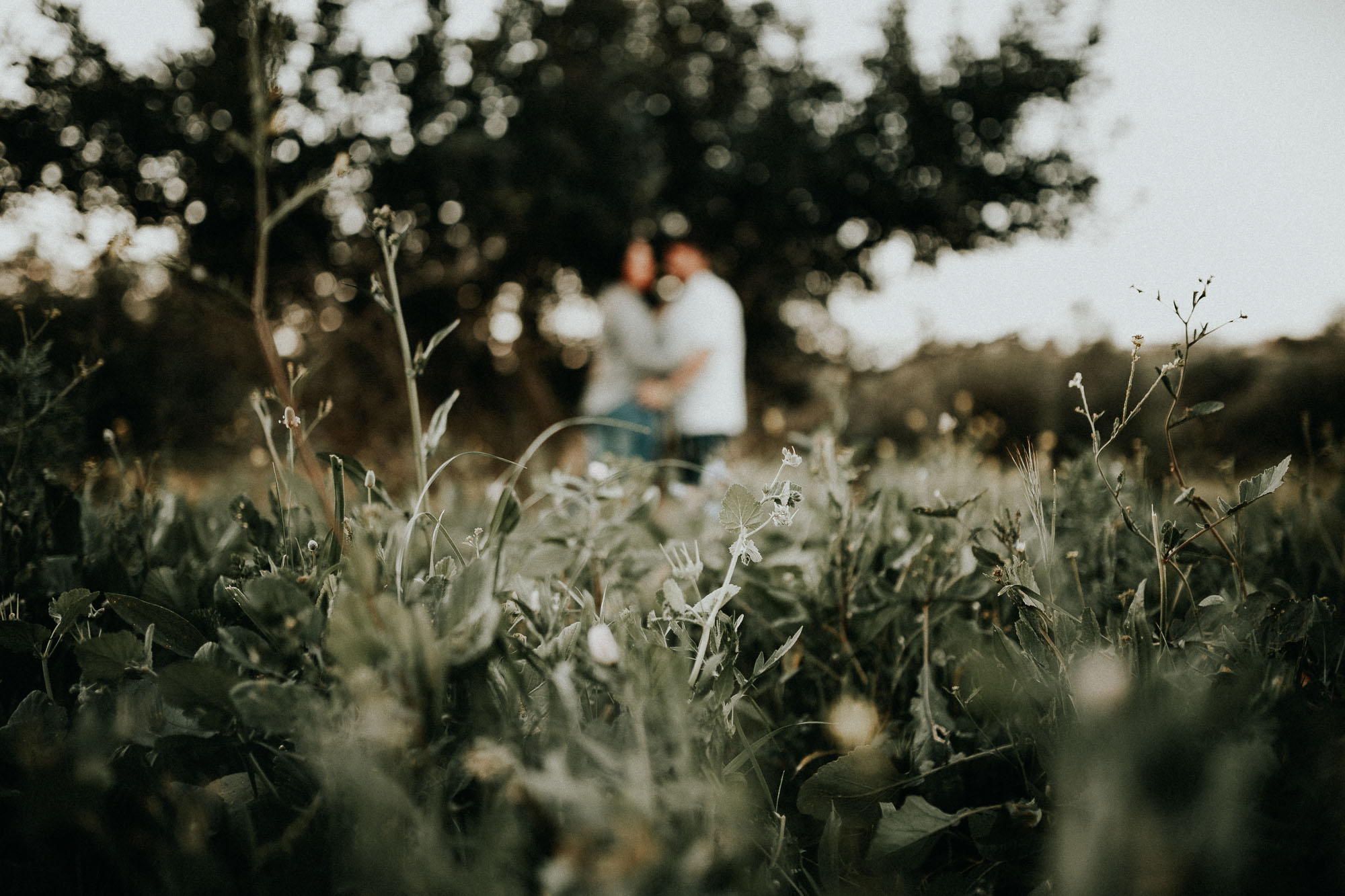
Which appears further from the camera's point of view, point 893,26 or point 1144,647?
point 893,26

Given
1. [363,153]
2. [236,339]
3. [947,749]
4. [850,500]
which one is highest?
[363,153]

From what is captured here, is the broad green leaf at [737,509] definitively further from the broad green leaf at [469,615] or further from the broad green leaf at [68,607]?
the broad green leaf at [68,607]

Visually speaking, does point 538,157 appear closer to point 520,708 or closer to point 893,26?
point 893,26

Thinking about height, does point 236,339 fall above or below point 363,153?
below

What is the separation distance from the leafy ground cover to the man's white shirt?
3.06 meters

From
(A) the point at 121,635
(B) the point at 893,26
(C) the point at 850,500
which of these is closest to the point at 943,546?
(C) the point at 850,500

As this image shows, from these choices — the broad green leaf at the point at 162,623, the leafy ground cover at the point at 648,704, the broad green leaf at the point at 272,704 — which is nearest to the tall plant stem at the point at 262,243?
the leafy ground cover at the point at 648,704

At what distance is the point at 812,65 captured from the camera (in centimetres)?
750

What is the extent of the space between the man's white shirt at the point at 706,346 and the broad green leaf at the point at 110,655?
3.65 meters

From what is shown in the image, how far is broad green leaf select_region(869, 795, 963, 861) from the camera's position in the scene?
2.53ft

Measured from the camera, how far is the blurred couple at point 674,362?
4.29m

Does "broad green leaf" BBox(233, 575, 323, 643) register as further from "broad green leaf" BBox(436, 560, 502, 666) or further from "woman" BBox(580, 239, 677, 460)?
"woman" BBox(580, 239, 677, 460)

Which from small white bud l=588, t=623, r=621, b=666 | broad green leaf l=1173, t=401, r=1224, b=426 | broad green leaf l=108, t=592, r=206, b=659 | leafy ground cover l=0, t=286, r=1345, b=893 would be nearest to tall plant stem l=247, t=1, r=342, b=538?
leafy ground cover l=0, t=286, r=1345, b=893

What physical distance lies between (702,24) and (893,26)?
1.94 metres
